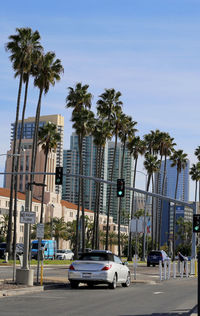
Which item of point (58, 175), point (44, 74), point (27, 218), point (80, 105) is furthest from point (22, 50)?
point (27, 218)

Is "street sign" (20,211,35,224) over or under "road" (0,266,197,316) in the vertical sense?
over

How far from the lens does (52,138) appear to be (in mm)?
71562

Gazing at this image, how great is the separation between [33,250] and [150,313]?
55226 mm

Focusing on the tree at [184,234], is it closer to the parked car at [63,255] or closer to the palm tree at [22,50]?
the parked car at [63,255]

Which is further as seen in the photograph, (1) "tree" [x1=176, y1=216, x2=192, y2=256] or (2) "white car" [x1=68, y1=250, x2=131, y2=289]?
(1) "tree" [x1=176, y1=216, x2=192, y2=256]

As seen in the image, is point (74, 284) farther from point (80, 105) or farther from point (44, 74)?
point (80, 105)

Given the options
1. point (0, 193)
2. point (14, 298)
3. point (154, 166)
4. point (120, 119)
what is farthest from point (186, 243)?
point (14, 298)

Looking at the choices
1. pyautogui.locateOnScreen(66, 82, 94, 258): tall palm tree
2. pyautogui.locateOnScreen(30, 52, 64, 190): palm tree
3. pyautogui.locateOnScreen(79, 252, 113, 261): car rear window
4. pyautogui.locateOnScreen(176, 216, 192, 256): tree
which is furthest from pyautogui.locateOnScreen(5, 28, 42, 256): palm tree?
pyautogui.locateOnScreen(176, 216, 192, 256): tree

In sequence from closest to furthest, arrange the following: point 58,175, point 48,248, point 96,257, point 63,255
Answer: point 96,257 < point 58,175 < point 48,248 < point 63,255

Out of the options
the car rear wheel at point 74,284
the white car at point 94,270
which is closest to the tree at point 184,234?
the white car at point 94,270

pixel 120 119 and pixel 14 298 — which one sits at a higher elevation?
pixel 120 119

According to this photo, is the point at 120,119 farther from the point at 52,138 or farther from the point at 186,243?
the point at 186,243

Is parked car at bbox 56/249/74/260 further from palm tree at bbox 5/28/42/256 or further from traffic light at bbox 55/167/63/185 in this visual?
traffic light at bbox 55/167/63/185

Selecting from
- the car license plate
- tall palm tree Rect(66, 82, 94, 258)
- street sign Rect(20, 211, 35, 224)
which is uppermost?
tall palm tree Rect(66, 82, 94, 258)
